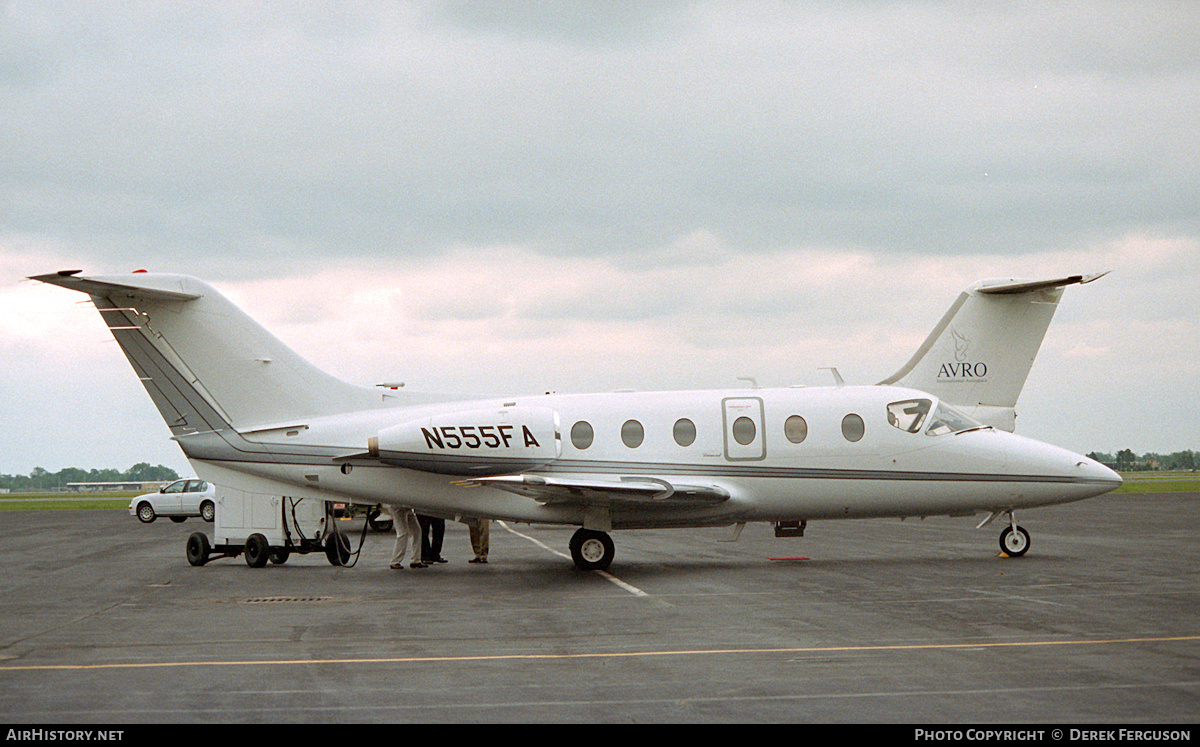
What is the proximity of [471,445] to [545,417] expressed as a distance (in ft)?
4.74

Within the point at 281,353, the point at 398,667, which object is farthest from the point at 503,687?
the point at 281,353

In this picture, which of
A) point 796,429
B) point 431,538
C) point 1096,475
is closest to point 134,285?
point 431,538

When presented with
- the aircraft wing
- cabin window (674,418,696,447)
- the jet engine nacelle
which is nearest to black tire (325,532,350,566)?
the jet engine nacelle

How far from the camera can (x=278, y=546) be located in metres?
22.6

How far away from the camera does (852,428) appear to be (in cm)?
2028

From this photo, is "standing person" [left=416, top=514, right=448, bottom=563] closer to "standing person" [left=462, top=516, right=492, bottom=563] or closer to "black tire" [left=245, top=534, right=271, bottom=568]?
"standing person" [left=462, top=516, right=492, bottom=563]

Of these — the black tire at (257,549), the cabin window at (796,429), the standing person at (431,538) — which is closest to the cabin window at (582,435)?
the cabin window at (796,429)

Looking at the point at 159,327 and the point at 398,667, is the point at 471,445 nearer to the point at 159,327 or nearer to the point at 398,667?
the point at 159,327

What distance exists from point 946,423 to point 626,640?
423 inches

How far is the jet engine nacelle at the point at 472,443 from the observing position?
19.9m

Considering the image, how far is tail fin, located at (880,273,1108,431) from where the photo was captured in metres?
31.6

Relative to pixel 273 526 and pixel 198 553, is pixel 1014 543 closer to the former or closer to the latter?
pixel 273 526

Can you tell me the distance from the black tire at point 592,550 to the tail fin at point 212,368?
4855mm

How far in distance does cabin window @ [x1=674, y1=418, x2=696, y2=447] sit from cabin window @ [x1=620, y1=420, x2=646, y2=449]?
62 cm
